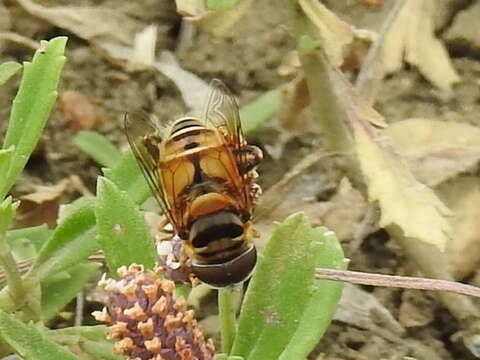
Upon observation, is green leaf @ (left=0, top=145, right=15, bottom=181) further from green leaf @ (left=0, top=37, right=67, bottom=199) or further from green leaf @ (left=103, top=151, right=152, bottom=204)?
green leaf @ (left=103, top=151, right=152, bottom=204)

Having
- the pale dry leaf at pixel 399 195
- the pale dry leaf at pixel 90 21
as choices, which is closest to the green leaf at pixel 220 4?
the pale dry leaf at pixel 399 195

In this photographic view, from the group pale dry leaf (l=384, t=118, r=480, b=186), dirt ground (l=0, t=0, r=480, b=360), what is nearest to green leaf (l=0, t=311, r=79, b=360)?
dirt ground (l=0, t=0, r=480, b=360)

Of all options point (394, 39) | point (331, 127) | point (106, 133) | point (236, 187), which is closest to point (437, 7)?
point (394, 39)

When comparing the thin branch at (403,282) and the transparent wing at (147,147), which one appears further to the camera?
the thin branch at (403,282)

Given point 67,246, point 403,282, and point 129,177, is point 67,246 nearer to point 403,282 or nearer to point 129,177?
point 129,177

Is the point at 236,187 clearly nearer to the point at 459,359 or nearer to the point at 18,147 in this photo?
the point at 18,147

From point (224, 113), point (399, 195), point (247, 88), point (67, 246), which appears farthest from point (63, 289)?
point (247, 88)

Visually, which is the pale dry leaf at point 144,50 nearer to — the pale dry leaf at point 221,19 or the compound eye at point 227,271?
the pale dry leaf at point 221,19

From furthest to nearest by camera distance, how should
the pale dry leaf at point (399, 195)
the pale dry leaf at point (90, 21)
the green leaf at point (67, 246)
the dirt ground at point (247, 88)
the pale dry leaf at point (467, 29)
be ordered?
1. the pale dry leaf at point (90, 21)
2. the pale dry leaf at point (467, 29)
3. the dirt ground at point (247, 88)
4. the pale dry leaf at point (399, 195)
5. the green leaf at point (67, 246)
